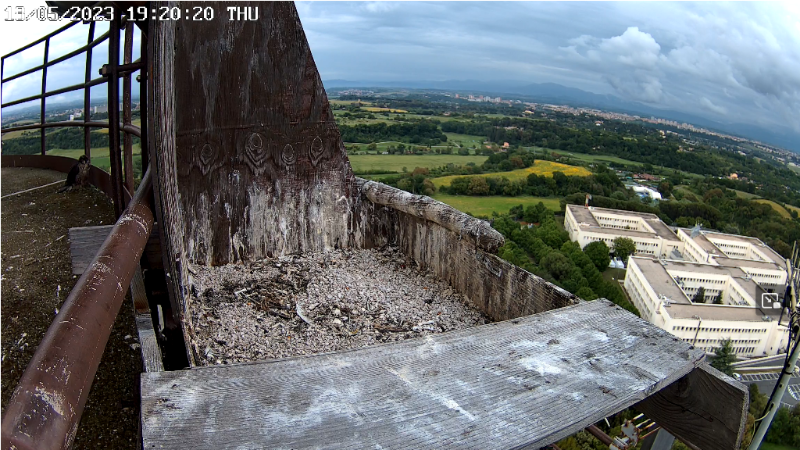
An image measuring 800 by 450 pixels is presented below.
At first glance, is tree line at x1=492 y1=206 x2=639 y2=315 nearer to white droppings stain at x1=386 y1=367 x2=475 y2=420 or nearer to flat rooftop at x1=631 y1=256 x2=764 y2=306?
flat rooftop at x1=631 y1=256 x2=764 y2=306

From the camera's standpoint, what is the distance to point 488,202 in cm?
5125

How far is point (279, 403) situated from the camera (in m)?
1.18

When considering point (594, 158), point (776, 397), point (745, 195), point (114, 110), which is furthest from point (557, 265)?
point (594, 158)

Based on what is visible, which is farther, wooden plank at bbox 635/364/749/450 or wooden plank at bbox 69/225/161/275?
wooden plank at bbox 69/225/161/275

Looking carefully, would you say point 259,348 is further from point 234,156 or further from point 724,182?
point 724,182

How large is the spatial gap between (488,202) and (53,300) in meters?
49.6

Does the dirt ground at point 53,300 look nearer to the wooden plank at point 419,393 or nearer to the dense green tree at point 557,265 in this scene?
the wooden plank at point 419,393

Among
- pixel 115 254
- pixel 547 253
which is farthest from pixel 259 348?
pixel 547 253

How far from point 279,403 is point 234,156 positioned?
2.77m

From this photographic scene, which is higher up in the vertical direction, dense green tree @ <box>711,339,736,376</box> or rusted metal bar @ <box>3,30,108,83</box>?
rusted metal bar @ <box>3,30,108,83</box>

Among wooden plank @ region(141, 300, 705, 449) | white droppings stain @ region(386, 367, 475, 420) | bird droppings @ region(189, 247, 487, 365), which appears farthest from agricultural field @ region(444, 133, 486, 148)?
white droppings stain @ region(386, 367, 475, 420)

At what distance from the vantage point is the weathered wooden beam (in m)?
3.20

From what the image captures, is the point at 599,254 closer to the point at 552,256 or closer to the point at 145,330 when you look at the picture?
the point at 552,256

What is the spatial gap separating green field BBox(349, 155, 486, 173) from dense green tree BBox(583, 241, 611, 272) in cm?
1787
